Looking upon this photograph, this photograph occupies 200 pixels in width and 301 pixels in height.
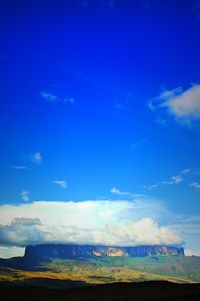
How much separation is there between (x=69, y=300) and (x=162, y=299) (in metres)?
40.4

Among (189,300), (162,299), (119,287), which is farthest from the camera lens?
(119,287)

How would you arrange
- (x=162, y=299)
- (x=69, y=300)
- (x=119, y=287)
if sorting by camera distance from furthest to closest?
(x=119, y=287) → (x=69, y=300) → (x=162, y=299)

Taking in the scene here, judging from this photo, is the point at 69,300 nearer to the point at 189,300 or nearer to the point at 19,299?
the point at 19,299

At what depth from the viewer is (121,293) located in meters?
171

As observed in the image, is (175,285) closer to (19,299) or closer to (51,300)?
(51,300)

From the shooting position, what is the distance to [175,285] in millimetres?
186500

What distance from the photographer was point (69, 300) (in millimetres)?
151750

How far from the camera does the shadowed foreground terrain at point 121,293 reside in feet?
480

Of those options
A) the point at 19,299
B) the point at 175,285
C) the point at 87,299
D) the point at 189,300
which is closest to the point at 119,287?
the point at 175,285

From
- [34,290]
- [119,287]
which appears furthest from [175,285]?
[34,290]

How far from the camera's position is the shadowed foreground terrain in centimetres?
14638

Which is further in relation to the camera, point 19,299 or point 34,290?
point 34,290

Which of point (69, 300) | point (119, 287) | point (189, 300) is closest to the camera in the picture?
point (189, 300)

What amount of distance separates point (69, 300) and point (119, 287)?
49205 mm
